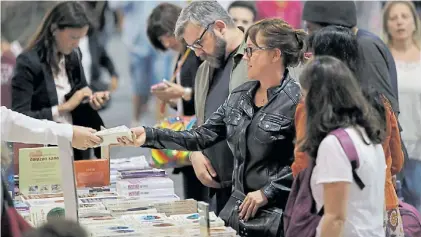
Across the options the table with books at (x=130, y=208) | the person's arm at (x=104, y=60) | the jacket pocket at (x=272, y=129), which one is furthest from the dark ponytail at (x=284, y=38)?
the person's arm at (x=104, y=60)

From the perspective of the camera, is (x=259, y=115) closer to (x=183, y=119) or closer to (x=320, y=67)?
(x=320, y=67)

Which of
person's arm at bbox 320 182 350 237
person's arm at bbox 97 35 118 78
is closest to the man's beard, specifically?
person's arm at bbox 320 182 350 237

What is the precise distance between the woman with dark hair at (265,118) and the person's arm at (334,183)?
682 millimetres

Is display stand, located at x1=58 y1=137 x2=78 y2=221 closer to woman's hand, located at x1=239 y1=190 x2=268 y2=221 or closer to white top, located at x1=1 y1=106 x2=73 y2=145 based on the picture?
white top, located at x1=1 y1=106 x2=73 y2=145

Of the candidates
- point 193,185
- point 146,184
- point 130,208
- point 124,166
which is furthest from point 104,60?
point 130,208

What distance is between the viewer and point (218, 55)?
14.6 ft

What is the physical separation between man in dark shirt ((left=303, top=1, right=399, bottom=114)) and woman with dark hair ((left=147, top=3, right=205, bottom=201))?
99 centimetres

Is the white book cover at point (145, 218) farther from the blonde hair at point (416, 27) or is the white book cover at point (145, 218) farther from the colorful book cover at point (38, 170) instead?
the blonde hair at point (416, 27)

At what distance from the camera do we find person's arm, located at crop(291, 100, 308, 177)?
10.7ft

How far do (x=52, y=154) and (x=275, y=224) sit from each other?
127cm

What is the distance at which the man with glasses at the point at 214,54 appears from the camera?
4.33 meters

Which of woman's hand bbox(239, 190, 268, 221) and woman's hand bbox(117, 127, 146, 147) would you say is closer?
woman's hand bbox(239, 190, 268, 221)

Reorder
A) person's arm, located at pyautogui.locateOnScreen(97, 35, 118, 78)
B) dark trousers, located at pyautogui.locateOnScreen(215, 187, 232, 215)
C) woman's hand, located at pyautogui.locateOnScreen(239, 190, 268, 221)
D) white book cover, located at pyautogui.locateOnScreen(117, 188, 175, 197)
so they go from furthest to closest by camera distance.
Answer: person's arm, located at pyautogui.locateOnScreen(97, 35, 118, 78) → dark trousers, located at pyautogui.locateOnScreen(215, 187, 232, 215) → white book cover, located at pyautogui.locateOnScreen(117, 188, 175, 197) → woman's hand, located at pyautogui.locateOnScreen(239, 190, 268, 221)

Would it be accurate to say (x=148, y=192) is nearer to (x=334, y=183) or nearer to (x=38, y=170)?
(x=38, y=170)
